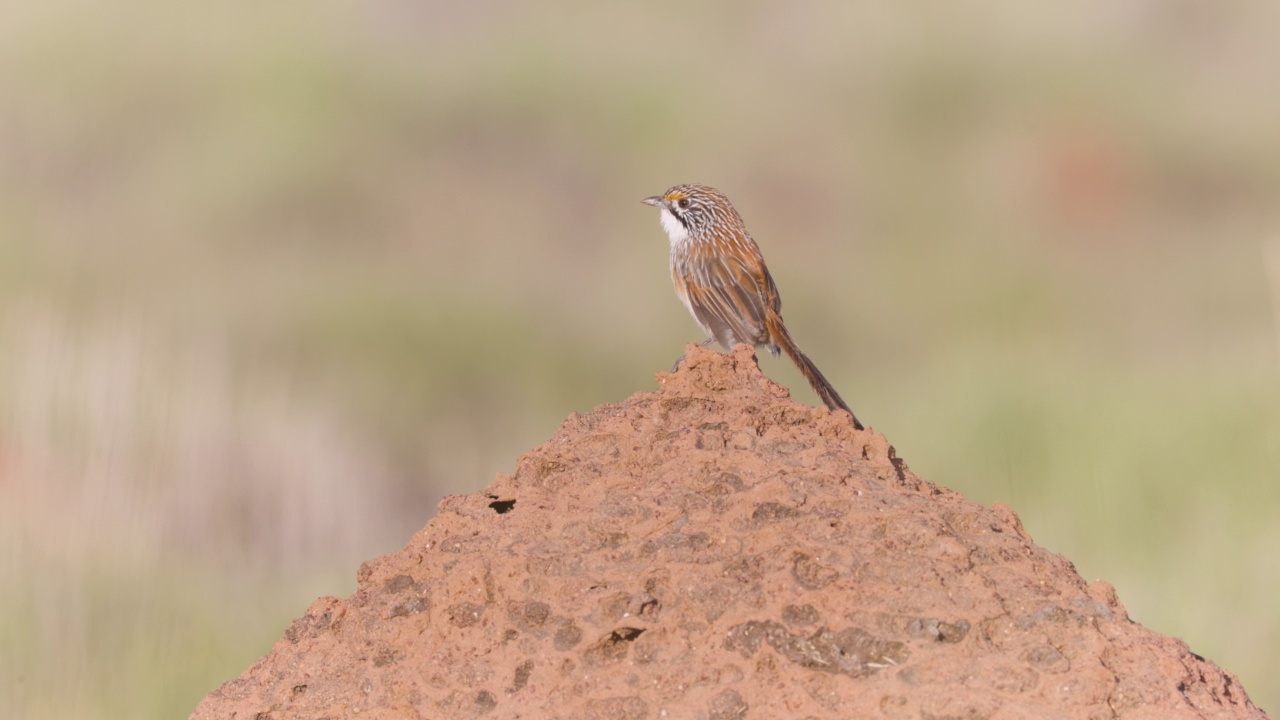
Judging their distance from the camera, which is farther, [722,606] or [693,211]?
[693,211]

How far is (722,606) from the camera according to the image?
4.45 meters

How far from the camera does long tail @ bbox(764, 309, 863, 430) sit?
750cm

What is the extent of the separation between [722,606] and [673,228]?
224 inches

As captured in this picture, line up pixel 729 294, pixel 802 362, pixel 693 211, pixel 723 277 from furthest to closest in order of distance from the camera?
pixel 693 211 < pixel 723 277 < pixel 729 294 < pixel 802 362

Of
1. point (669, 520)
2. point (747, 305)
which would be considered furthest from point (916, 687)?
point (747, 305)

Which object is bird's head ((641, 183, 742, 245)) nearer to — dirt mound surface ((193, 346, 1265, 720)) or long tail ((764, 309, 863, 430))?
long tail ((764, 309, 863, 430))

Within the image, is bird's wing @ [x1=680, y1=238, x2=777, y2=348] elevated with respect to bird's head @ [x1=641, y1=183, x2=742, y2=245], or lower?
lower

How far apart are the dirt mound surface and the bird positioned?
251cm

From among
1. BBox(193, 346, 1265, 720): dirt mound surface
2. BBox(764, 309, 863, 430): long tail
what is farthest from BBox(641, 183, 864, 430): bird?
BBox(193, 346, 1265, 720): dirt mound surface

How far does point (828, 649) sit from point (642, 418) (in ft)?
4.70

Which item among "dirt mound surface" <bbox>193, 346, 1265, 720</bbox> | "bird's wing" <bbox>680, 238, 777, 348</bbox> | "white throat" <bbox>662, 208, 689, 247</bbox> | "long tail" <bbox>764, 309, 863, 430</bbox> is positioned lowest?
"dirt mound surface" <bbox>193, 346, 1265, 720</bbox>

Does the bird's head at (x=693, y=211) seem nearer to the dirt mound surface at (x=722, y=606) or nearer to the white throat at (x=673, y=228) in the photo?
the white throat at (x=673, y=228)

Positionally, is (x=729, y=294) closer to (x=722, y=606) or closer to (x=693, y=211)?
(x=693, y=211)

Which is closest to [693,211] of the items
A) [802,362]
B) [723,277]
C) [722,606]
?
[723,277]
